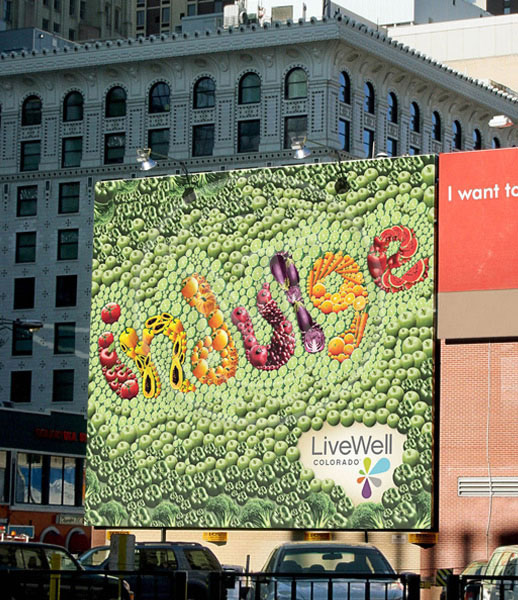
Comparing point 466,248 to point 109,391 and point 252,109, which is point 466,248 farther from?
point 252,109

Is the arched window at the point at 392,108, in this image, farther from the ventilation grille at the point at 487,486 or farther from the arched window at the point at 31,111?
the ventilation grille at the point at 487,486

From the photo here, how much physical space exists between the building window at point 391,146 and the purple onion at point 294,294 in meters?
35.0

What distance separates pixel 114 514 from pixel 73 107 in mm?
40401

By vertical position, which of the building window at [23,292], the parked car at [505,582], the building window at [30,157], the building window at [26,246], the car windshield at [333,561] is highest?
the building window at [30,157]

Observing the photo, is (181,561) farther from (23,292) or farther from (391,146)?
(23,292)

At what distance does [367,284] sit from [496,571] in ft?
92.0

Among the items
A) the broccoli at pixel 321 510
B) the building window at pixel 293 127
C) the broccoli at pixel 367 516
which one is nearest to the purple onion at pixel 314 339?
the broccoli at pixel 321 510

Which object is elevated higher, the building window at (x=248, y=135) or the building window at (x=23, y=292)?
the building window at (x=248, y=135)

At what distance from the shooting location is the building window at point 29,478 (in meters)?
75.9

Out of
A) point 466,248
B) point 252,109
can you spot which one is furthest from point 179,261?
point 252,109

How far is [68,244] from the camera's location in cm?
8844

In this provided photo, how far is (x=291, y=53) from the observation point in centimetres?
8462

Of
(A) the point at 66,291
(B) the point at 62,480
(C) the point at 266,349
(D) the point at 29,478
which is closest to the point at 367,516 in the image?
(C) the point at 266,349

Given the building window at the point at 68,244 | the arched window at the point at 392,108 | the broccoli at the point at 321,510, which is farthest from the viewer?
the building window at the point at 68,244
